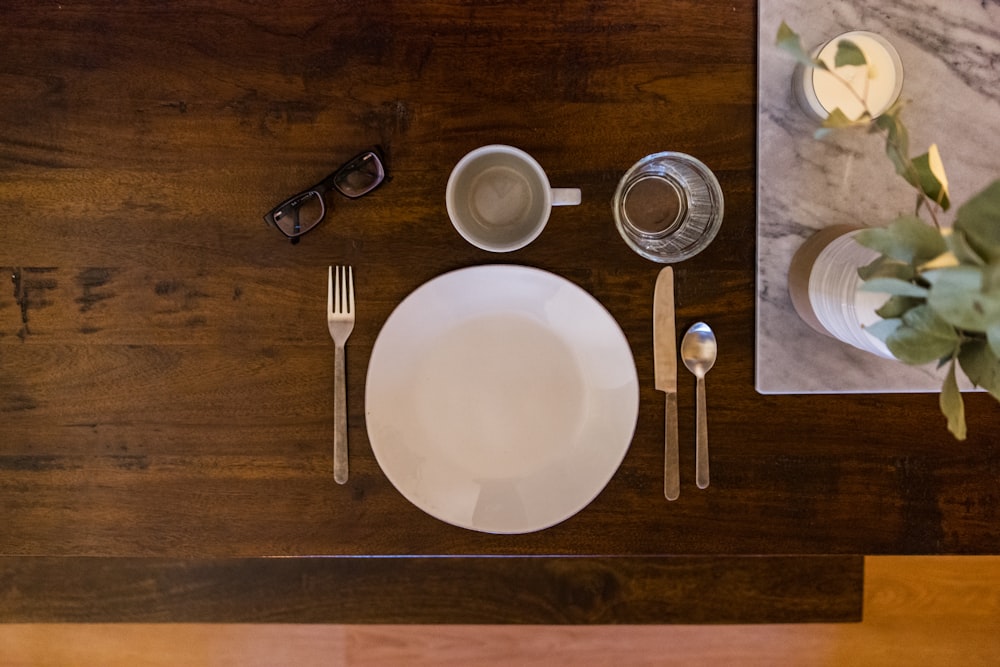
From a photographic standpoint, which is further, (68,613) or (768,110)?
(68,613)

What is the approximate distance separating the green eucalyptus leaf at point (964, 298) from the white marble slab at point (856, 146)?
33cm

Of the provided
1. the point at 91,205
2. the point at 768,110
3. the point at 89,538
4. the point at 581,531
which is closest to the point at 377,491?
the point at 581,531

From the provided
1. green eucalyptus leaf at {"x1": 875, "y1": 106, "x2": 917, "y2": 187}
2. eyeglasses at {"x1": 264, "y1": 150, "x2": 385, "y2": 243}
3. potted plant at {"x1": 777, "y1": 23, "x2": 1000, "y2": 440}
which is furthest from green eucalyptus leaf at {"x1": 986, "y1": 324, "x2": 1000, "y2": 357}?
eyeglasses at {"x1": 264, "y1": 150, "x2": 385, "y2": 243}

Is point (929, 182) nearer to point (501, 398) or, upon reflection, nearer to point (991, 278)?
point (991, 278)

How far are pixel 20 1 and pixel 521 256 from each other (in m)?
0.67

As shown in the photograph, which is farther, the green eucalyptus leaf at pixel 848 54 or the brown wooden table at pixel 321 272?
the brown wooden table at pixel 321 272

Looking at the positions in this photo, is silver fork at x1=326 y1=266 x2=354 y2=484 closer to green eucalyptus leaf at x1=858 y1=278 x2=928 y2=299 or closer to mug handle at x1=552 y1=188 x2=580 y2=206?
mug handle at x1=552 y1=188 x2=580 y2=206

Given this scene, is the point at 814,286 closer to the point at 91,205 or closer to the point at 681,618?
the point at 681,618

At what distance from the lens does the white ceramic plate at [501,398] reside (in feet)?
2.48

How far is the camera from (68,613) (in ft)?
3.10

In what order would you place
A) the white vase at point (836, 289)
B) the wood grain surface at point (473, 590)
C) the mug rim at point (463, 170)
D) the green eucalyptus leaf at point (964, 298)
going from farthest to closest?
1. the wood grain surface at point (473, 590)
2. the mug rim at point (463, 170)
3. the white vase at point (836, 289)
4. the green eucalyptus leaf at point (964, 298)

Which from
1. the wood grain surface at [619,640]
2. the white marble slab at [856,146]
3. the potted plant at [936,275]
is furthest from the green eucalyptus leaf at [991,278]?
the wood grain surface at [619,640]

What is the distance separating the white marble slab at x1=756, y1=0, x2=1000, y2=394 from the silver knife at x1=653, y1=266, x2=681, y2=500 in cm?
10

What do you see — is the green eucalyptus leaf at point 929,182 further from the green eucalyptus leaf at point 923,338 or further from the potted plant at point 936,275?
Result: the green eucalyptus leaf at point 923,338
